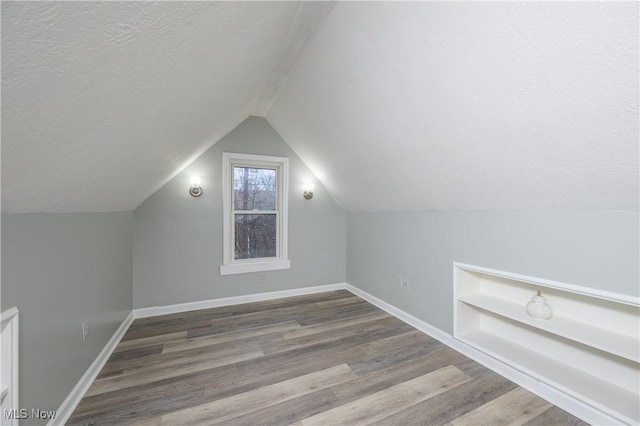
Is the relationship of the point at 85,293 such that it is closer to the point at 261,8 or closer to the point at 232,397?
the point at 232,397

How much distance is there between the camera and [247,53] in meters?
1.44

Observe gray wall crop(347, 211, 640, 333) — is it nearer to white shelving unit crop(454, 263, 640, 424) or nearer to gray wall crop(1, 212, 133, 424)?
white shelving unit crop(454, 263, 640, 424)

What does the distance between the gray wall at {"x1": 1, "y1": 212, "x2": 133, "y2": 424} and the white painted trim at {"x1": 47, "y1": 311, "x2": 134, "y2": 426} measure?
0.05 m

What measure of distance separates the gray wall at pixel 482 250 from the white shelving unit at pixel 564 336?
3.7 inches

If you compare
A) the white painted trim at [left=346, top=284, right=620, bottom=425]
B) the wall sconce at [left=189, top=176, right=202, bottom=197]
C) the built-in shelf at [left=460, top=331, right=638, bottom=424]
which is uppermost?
the wall sconce at [left=189, top=176, right=202, bottom=197]

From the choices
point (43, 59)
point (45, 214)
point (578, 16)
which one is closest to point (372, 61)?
point (578, 16)

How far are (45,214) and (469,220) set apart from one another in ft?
9.53

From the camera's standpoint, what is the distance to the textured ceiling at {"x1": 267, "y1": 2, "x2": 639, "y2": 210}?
0.95m

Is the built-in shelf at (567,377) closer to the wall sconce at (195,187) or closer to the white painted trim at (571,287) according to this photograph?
the white painted trim at (571,287)

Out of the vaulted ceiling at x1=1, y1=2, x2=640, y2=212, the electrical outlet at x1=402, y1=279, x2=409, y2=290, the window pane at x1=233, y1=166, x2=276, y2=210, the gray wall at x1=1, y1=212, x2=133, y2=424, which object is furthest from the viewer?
the window pane at x1=233, y1=166, x2=276, y2=210

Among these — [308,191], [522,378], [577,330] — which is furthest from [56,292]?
[577,330]

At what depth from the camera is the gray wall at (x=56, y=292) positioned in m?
1.11

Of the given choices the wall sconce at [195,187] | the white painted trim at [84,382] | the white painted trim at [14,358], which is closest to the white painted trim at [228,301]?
the white painted trim at [84,382]
